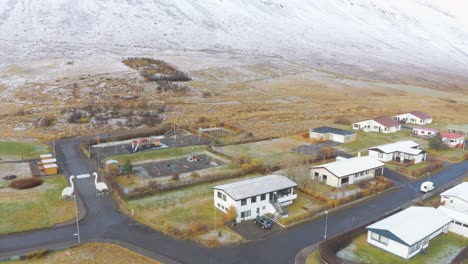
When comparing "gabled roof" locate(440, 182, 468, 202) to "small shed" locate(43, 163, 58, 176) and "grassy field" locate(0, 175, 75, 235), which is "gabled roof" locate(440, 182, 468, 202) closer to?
"grassy field" locate(0, 175, 75, 235)

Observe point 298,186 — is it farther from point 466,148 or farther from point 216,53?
point 216,53

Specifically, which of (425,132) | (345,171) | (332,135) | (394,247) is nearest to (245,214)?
(394,247)

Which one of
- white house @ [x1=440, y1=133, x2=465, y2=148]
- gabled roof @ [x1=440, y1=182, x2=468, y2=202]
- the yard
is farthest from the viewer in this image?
white house @ [x1=440, y1=133, x2=465, y2=148]

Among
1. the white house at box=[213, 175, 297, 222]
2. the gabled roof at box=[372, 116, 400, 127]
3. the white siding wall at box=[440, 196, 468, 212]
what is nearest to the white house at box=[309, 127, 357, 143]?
the gabled roof at box=[372, 116, 400, 127]

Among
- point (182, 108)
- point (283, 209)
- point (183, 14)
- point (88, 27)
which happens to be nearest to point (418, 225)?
point (283, 209)

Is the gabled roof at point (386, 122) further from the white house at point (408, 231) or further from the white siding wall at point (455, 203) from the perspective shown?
the white house at point (408, 231)

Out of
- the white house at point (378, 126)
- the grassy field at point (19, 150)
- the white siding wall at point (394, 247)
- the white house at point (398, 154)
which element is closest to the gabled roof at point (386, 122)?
the white house at point (378, 126)
